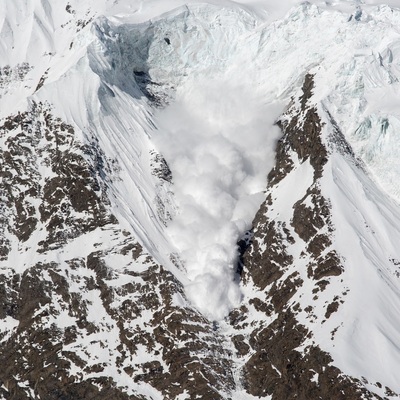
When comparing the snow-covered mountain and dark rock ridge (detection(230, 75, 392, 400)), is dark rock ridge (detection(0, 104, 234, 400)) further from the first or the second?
dark rock ridge (detection(230, 75, 392, 400))

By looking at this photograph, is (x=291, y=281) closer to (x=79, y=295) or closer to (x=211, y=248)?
(x=211, y=248)

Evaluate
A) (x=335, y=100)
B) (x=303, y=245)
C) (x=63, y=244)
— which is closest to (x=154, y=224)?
(x=63, y=244)

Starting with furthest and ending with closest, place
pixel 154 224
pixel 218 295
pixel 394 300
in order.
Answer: pixel 154 224 < pixel 218 295 < pixel 394 300

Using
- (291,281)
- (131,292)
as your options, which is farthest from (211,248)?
(291,281)

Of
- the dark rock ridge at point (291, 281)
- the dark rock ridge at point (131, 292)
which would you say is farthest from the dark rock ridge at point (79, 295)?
the dark rock ridge at point (291, 281)

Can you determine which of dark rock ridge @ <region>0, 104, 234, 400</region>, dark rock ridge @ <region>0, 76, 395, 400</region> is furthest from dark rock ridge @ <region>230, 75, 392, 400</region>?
dark rock ridge @ <region>0, 104, 234, 400</region>

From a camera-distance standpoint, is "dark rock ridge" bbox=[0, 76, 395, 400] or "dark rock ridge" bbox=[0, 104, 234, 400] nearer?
"dark rock ridge" bbox=[0, 76, 395, 400]

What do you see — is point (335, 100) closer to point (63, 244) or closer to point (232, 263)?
point (232, 263)

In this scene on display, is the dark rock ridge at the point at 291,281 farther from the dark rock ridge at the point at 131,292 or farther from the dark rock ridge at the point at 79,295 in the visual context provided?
the dark rock ridge at the point at 79,295
